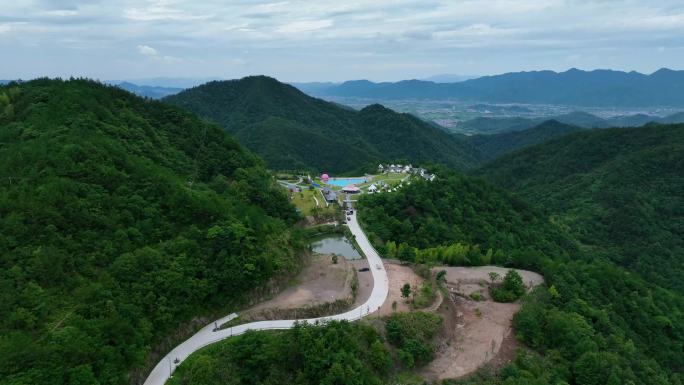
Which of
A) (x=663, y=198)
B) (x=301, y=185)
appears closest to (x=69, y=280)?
(x=301, y=185)

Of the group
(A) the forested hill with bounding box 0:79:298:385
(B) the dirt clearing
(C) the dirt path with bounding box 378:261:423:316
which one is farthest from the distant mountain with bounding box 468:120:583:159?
(A) the forested hill with bounding box 0:79:298:385

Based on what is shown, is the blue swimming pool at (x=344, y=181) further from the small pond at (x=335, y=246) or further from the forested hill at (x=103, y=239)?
the forested hill at (x=103, y=239)

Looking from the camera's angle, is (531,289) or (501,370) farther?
(531,289)

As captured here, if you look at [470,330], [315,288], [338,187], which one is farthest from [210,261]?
[338,187]

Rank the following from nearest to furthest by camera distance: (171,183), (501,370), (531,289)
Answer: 1. (501,370)
2. (171,183)
3. (531,289)

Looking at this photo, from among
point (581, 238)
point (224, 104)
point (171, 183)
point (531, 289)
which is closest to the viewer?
point (171, 183)

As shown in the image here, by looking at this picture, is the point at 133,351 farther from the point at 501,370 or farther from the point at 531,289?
the point at 531,289
